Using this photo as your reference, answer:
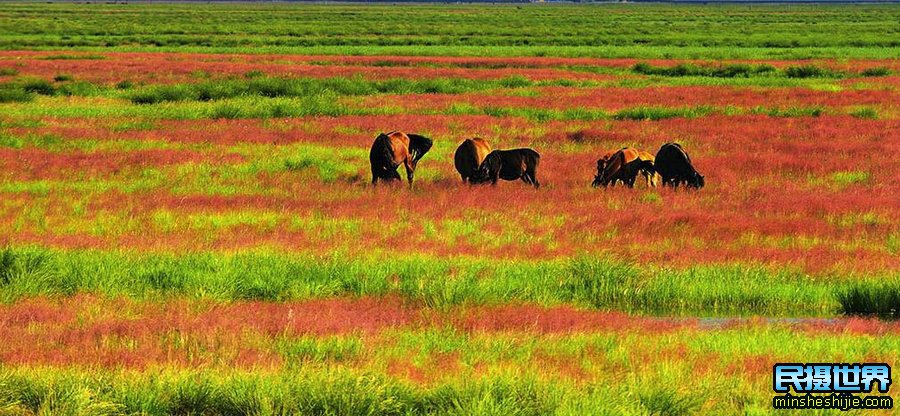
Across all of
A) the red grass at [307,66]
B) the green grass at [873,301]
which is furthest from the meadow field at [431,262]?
the red grass at [307,66]

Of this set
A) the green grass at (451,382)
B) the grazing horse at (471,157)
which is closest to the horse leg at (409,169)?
the grazing horse at (471,157)

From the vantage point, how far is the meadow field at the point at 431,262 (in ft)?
22.3

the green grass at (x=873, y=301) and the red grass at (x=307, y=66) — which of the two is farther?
the red grass at (x=307, y=66)

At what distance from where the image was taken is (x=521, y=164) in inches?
687

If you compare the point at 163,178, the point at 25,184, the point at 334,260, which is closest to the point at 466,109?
the point at 163,178

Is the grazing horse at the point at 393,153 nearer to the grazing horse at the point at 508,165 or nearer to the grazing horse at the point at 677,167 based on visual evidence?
the grazing horse at the point at 508,165

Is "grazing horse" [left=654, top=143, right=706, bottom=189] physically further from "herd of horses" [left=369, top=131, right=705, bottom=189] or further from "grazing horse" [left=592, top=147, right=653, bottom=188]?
"grazing horse" [left=592, top=147, right=653, bottom=188]

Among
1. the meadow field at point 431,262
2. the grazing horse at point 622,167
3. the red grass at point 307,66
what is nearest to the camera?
the meadow field at point 431,262

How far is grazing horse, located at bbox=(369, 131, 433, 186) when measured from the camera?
17625mm

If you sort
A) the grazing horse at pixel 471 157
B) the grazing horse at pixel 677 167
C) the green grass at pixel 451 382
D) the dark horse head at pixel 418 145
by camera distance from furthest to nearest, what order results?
the dark horse head at pixel 418 145 < the grazing horse at pixel 471 157 < the grazing horse at pixel 677 167 < the green grass at pixel 451 382

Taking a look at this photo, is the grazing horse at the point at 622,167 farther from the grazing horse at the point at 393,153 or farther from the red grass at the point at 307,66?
the red grass at the point at 307,66

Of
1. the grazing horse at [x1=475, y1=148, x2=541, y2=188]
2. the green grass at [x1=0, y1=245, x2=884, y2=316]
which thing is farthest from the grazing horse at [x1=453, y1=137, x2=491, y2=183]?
the green grass at [x1=0, y1=245, x2=884, y2=316]

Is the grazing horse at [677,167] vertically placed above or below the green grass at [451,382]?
below

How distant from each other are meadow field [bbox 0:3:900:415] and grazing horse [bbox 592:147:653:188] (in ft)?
1.36
